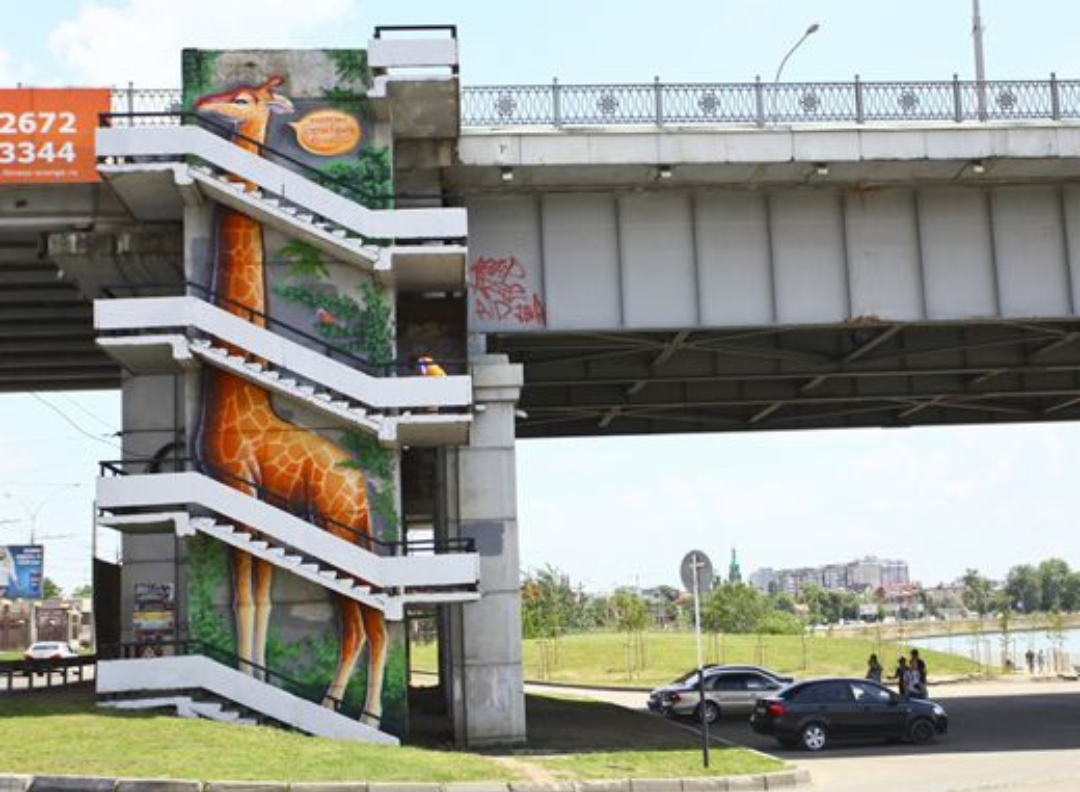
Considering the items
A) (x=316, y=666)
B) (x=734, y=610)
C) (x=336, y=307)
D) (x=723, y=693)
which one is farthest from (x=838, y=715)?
(x=734, y=610)

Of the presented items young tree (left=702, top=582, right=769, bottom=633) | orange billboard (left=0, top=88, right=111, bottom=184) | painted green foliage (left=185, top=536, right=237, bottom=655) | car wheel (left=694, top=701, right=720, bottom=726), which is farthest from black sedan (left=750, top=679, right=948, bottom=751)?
young tree (left=702, top=582, right=769, bottom=633)

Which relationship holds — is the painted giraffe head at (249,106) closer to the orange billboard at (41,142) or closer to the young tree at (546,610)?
the orange billboard at (41,142)

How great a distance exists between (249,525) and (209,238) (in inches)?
205

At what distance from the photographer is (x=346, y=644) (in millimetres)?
21875

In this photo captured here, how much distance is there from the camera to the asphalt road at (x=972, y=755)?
18.6 m

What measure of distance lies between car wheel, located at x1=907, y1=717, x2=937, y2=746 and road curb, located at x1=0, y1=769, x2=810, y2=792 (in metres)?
8.71

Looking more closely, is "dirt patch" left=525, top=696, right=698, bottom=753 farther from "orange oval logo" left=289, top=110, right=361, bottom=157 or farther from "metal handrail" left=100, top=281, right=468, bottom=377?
"orange oval logo" left=289, top=110, right=361, bottom=157

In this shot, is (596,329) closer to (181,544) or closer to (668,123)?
(668,123)

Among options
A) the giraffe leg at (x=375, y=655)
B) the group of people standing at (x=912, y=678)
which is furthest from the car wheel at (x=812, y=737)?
the giraffe leg at (x=375, y=655)

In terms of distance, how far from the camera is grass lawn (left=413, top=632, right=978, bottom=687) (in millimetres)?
54125

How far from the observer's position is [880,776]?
19906mm

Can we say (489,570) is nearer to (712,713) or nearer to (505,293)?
(505,293)

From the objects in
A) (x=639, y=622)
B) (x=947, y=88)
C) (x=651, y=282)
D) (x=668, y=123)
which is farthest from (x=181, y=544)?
(x=639, y=622)

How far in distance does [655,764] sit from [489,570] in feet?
18.0
